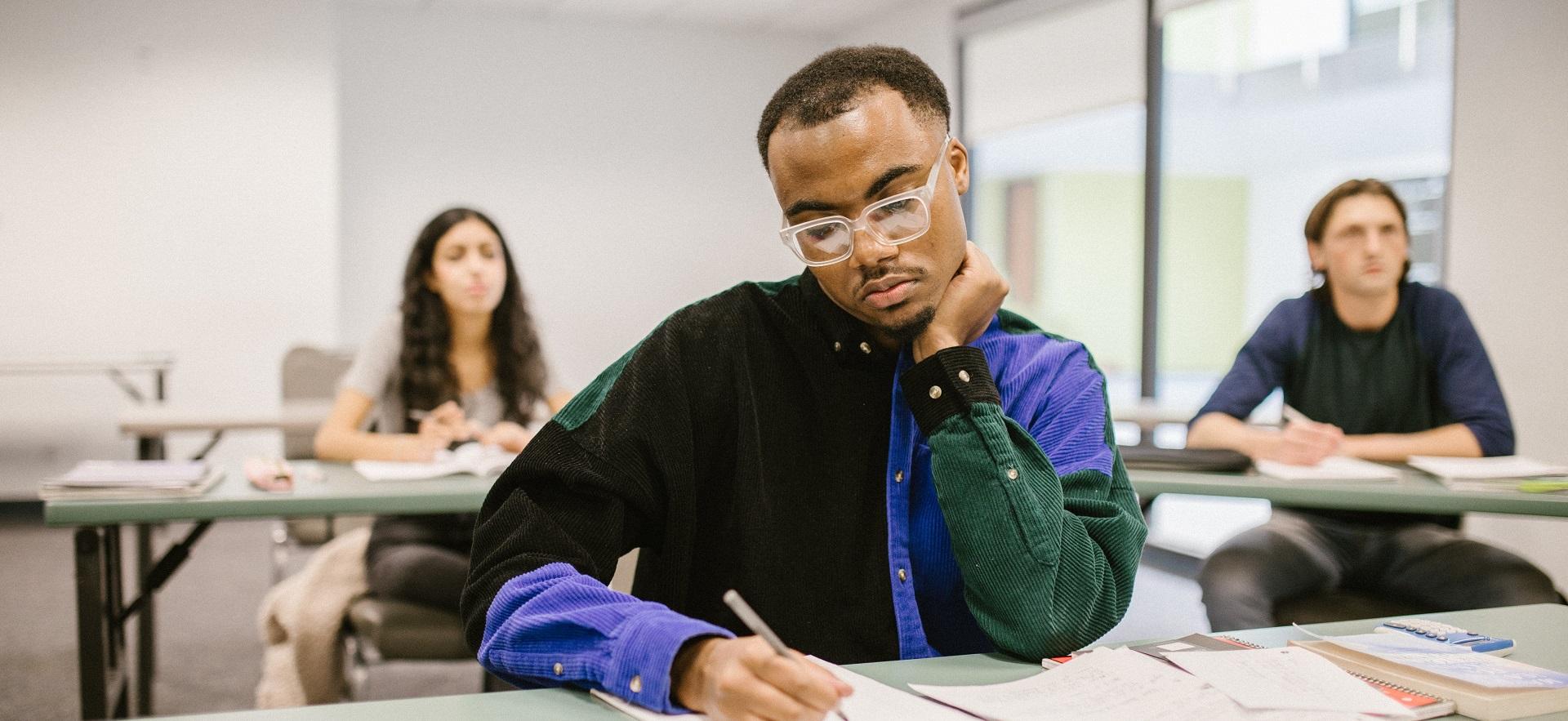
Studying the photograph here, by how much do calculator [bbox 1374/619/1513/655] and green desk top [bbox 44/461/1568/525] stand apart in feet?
3.17

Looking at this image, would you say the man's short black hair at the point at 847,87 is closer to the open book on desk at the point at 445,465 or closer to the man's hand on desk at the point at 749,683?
the man's hand on desk at the point at 749,683

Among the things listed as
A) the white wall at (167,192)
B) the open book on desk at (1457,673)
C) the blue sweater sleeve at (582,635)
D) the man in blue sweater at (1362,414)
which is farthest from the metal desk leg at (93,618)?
the white wall at (167,192)

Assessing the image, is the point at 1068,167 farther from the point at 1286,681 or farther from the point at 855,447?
the point at 1286,681

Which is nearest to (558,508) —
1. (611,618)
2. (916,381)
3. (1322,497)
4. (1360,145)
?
(611,618)

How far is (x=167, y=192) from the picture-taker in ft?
18.6

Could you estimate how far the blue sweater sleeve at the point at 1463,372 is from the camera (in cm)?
247

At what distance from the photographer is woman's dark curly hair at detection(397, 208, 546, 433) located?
2758mm

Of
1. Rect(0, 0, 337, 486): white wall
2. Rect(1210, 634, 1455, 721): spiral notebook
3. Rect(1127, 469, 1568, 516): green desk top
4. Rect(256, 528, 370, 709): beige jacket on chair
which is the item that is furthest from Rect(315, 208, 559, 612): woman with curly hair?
Rect(0, 0, 337, 486): white wall

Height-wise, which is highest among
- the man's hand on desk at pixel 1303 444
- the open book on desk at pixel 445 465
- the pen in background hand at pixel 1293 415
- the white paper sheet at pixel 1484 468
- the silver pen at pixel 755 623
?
the silver pen at pixel 755 623

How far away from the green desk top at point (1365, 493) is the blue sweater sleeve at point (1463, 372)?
0.26m

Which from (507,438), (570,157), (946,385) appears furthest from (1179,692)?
(570,157)

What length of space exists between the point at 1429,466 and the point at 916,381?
1631 mm

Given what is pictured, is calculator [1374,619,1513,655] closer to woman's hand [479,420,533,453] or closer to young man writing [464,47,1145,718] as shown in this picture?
young man writing [464,47,1145,718]

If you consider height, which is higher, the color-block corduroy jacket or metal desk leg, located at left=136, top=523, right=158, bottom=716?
the color-block corduroy jacket
